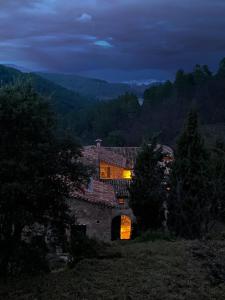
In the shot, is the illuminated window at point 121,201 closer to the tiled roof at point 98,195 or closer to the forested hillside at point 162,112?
the tiled roof at point 98,195

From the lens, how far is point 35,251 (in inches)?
498

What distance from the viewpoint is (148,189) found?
27.3m

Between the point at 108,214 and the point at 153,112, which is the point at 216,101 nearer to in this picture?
the point at 153,112

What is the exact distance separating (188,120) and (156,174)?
14.8 ft

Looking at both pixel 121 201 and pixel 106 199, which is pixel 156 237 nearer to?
pixel 106 199

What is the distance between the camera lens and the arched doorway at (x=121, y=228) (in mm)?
33188

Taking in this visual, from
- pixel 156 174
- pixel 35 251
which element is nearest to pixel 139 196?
pixel 156 174

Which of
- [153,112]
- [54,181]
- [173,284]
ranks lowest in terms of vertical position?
[173,284]

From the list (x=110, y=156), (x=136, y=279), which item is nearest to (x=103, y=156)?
(x=110, y=156)

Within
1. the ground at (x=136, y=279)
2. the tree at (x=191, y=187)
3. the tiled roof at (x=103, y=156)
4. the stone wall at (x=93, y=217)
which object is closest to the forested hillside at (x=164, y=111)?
the tiled roof at (x=103, y=156)

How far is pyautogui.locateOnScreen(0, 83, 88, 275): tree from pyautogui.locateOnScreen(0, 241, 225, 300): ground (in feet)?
4.14

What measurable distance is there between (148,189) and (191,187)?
11.6 feet

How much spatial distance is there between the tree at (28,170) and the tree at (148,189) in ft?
44.5

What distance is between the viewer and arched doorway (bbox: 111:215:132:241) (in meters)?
33.2
